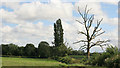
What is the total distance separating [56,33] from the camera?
2053 centimetres

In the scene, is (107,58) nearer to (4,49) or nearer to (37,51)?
(37,51)

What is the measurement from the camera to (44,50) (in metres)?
Answer: 19.5

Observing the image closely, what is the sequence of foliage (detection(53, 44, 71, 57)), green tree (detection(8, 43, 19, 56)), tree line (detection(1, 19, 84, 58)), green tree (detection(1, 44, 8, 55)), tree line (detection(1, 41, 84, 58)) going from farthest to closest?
1. green tree (detection(1, 44, 8, 55))
2. green tree (detection(8, 43, 19, 56))
3. tree line (detection(1, 19, 84, 58))
4. tree line (detection(1, 41, 84, 58))
5. foliage (detection(53, 44, 71, 57))

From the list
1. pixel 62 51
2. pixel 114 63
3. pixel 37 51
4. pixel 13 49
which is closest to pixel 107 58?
pixel 114 63

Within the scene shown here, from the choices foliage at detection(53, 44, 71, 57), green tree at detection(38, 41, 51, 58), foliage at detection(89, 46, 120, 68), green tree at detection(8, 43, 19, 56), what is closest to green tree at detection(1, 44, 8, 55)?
green tree at detection(8, 43, 19, 56)

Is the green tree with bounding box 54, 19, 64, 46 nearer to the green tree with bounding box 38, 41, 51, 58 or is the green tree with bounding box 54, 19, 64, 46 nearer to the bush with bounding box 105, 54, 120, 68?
the green tree with bounding box 38, 41, 51, 58

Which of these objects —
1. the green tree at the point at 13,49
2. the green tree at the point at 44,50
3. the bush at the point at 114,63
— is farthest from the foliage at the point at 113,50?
the green tree at the point at 13,49

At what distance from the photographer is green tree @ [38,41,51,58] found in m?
19.1

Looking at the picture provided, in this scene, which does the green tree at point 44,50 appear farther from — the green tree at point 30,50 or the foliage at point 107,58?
the foliage at point 107,58

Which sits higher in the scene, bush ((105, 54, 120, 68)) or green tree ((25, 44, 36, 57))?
green tree ((25, 44, 36, 57))

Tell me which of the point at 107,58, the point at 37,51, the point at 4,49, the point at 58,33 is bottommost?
the point at 107,58

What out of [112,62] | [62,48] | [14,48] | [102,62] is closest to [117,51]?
[102,62]

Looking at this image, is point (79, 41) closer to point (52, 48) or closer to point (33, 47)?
point (52, 48)

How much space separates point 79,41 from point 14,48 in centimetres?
936
